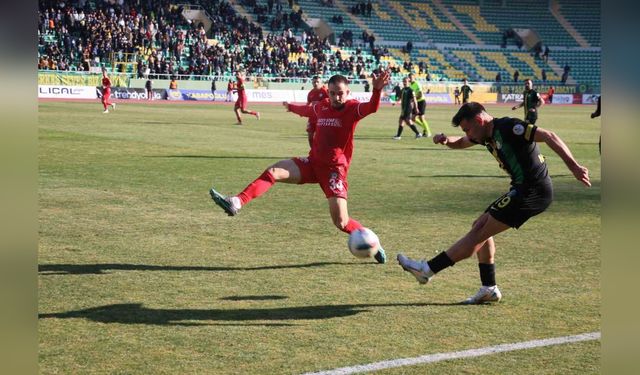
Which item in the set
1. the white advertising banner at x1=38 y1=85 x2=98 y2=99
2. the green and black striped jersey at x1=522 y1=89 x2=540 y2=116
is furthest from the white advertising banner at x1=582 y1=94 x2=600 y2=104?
the green and black striped jersey at x1=522 y1=89 x2=540 y2=116

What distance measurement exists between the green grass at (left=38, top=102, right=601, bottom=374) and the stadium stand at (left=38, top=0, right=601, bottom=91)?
113 feet

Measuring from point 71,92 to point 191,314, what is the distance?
47.9m

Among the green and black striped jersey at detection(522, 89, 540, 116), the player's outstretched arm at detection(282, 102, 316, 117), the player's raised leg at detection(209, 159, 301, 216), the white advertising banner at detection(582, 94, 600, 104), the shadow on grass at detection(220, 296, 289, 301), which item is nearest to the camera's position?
the shadow on grass at detection(220, 296, 289, 301)

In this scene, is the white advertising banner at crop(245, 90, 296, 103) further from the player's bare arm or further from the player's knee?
the player's bare arm

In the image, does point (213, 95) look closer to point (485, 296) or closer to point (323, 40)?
point (323, 40)

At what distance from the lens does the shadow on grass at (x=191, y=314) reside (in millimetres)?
6191

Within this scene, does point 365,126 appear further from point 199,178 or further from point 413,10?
point 413,10

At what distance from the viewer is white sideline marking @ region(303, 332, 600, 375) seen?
4.95 m

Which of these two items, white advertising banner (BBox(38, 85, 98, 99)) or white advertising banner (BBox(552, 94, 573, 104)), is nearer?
white advertising banner (BBox(38, 85, 98, 99))

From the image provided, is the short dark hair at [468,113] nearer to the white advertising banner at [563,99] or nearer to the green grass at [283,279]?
the green grass at [283,279]

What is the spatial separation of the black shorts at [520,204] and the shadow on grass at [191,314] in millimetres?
1438

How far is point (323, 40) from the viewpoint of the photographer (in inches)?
2778

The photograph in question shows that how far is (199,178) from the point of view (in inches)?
635

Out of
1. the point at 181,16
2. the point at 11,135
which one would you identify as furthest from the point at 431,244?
the point at 181,16
